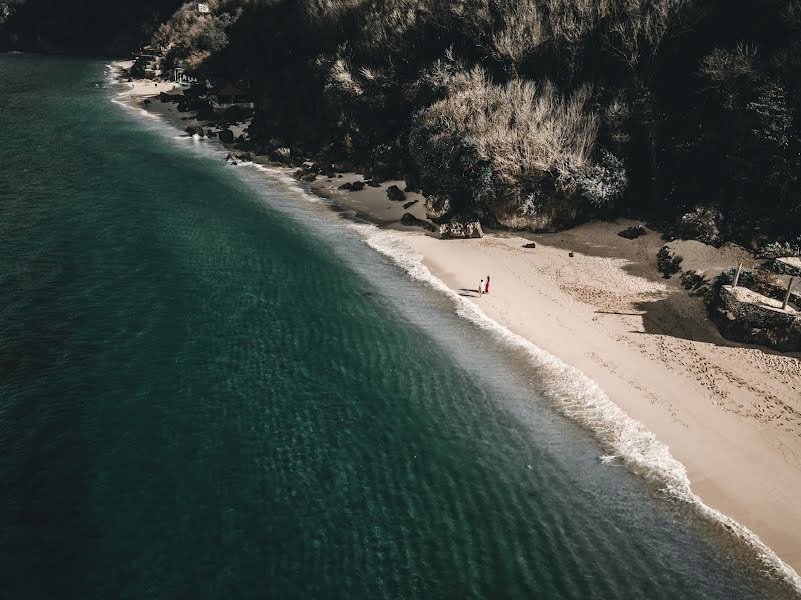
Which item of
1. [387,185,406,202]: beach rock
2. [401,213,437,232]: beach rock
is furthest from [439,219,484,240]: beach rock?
[387,185,406,202]: beach rock

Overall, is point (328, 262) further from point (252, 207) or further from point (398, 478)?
point (398, 478)

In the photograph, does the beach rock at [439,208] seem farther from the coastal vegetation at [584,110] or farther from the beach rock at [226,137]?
the beach rock at [226,137]

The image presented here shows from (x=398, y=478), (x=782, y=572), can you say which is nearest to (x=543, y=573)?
(x=398, y=478)

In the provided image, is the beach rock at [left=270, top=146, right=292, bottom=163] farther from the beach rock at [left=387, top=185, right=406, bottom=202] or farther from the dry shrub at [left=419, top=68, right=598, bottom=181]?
the dry shrub at [left=419, top=68, right=598, bottom=181]

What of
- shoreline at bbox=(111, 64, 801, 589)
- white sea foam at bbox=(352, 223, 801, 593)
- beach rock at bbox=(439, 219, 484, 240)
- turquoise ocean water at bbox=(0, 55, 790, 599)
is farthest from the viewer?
beach rock at bbox=(439, 219, 484, 240)

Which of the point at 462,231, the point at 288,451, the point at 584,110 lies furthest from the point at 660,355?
the point at 584,110

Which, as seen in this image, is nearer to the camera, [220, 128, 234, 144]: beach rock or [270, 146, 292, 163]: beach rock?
[270, 146, 292, 163]: beach rock

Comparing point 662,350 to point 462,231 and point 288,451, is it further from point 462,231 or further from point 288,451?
point 288,451
